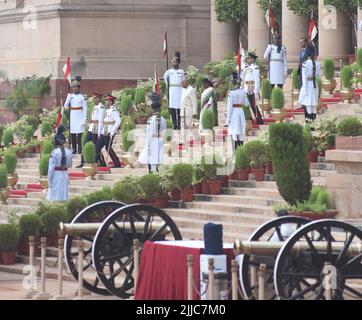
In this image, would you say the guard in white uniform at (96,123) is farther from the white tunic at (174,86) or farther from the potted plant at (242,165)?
the potted plant at (242,165)

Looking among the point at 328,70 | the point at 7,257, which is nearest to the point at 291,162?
the point at 7,257

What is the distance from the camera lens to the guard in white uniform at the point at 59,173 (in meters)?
30.1

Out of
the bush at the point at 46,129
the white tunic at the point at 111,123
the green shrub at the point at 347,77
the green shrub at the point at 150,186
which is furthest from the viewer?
the bush at the point at 46,129

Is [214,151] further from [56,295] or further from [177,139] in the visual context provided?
[56,295]

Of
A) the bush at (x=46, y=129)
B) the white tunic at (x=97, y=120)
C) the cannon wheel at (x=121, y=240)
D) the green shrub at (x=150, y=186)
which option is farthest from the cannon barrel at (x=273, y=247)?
the bush at (x=46, y=129)

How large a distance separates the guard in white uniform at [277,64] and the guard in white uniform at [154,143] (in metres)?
5.06

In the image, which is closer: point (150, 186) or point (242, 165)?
point (150, 186)

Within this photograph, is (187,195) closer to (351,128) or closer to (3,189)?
(351,128)

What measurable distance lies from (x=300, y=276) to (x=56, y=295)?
15.4 ft

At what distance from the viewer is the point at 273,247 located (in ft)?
62.5

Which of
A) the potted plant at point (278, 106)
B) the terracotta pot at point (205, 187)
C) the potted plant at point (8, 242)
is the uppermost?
the potted plant at point (278, 106)

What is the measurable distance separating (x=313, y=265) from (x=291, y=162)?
248 inches
